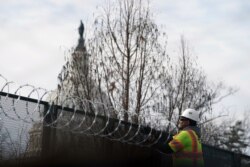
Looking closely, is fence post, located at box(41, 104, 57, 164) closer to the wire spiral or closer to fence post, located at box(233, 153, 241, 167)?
the wire spiral

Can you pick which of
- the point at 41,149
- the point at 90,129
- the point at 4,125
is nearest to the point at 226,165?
the point at 90,129

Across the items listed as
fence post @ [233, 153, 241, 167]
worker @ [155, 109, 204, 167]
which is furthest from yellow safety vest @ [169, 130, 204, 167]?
fence post @ [233, 153, 241, 167]

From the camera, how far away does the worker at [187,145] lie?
24.2ft

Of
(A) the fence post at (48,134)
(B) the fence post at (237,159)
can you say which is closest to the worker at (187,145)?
(A) the fence post at (48,134)

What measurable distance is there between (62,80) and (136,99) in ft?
10.6

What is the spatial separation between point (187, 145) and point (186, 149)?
0.21 feet

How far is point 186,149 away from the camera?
7445mm

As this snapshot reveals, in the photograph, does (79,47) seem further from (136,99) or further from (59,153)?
(59,153)

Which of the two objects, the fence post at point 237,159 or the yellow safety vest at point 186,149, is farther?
the fence post at point 237,159

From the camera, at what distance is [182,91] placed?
82.4 feet

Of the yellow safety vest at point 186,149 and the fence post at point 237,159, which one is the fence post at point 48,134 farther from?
the fence post at point 237,159

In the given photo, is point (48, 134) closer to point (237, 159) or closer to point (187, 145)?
point (187, 145)

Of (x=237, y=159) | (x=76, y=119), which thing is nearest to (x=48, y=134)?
(x=76, y=119)

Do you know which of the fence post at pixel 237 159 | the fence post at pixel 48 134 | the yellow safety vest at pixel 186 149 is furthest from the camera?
the fence post at pixel 237 159
